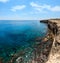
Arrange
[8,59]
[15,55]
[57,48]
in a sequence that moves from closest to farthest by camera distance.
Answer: [57,48] → [8,59] → [15,55]

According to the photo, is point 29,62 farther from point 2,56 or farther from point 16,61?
point 2,56

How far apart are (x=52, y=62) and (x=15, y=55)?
8677 mm

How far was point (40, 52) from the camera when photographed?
902 inches

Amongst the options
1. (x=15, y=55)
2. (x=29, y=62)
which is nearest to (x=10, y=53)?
(x=15, y=55)

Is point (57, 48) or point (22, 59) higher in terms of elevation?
point (57, 48)

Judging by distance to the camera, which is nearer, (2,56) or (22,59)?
(22,59)

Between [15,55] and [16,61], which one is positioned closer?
[16,61]

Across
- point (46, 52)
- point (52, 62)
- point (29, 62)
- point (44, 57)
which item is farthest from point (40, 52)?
point (52, 62)

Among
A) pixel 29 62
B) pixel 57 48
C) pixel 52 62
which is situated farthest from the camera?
pixel 29 62

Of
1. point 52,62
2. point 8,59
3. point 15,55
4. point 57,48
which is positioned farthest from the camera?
point 15,55

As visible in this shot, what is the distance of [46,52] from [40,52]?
0.91 m

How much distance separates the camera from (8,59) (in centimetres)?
2128

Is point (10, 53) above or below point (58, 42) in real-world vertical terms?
below

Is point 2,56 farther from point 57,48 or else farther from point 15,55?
point 57,48
